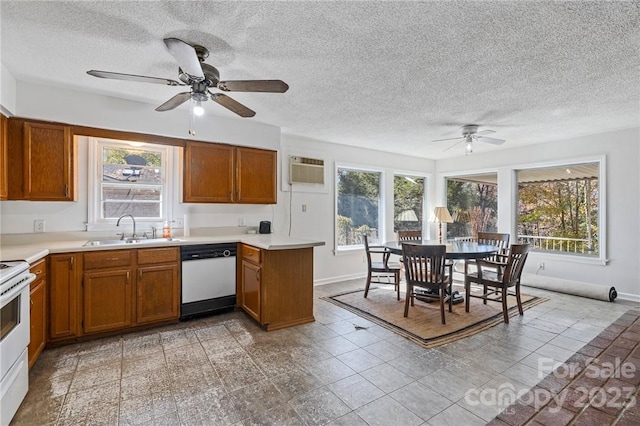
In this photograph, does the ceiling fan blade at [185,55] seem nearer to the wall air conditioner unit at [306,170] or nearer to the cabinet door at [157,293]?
the cabinet door at [157,293]

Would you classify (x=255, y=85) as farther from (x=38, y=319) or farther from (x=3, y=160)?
(x=38, y=319)

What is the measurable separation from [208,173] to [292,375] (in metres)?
2.53

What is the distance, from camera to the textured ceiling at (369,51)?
1.75m

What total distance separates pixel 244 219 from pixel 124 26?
8.65 feet

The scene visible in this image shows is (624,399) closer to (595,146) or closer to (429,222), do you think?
(595,146)

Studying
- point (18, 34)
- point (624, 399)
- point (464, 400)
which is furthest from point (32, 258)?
point (624, 399)

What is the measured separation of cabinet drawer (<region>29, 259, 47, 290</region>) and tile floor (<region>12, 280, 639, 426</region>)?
2.14 feet

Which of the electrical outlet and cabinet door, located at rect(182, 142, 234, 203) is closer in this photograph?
the electrical outlet

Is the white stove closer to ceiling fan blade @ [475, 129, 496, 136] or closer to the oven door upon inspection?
the oven door

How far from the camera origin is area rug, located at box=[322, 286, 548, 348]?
116 inches

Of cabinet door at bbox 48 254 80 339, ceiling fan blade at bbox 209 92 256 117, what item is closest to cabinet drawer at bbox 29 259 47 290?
cabinet door at bbox 48 254 80 339

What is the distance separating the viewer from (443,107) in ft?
10.8

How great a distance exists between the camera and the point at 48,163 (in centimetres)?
289

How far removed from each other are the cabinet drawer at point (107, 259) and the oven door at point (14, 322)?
75 centimetres
